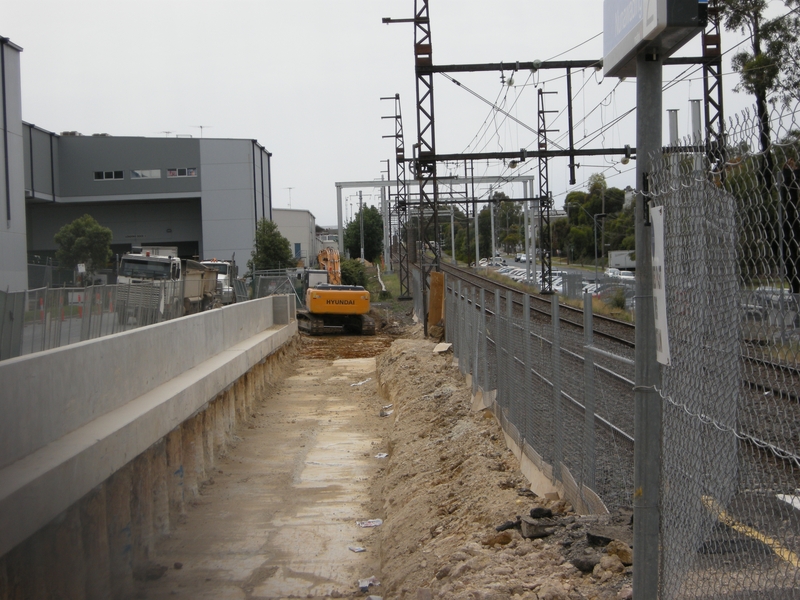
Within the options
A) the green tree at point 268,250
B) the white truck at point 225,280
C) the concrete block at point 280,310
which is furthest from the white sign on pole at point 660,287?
the green tree at point 268,250

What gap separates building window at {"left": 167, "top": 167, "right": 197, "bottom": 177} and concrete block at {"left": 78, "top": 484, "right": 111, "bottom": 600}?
61039 millimetres

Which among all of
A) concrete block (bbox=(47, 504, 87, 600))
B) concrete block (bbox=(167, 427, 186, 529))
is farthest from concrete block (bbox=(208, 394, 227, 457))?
concrete block (bbox=(47, 504, 87, 600))

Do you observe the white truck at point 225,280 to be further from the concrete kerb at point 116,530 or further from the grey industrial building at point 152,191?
the concrete kerb at point 116,530

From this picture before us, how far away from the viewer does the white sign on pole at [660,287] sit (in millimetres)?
3516

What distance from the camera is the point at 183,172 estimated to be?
65938 mm

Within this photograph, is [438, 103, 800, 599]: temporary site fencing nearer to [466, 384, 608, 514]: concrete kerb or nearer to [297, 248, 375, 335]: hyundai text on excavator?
[466, 384, 608, 514]: concrete kerb

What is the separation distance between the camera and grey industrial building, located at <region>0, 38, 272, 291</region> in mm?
63781

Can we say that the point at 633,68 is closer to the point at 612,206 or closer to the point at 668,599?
the point at 668,599

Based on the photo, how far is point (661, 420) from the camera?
3.97m

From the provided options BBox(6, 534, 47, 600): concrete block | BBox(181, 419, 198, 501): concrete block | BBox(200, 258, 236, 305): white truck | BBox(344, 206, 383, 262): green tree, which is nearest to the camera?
BBox(6, 534, 47, 600): concrete block

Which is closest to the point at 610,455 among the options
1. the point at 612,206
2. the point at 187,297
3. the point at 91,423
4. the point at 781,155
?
the point at 91,423

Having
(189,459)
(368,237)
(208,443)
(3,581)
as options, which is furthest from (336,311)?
(368,237)

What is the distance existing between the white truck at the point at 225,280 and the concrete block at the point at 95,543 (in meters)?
28.5

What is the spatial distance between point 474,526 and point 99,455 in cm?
333
